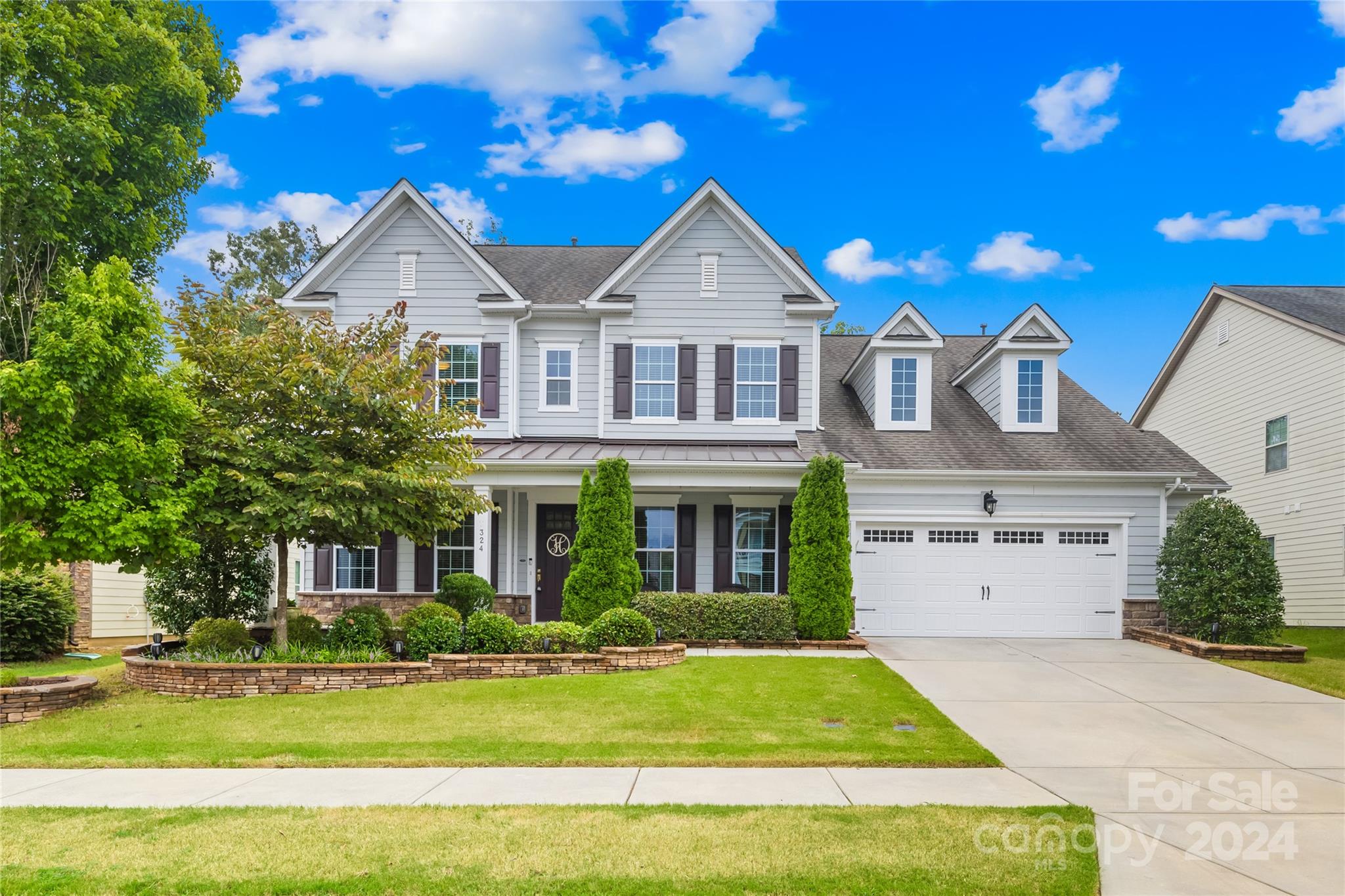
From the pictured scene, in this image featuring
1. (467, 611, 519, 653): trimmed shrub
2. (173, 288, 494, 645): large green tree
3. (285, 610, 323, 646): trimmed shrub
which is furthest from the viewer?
(285, 610, 323, 646): trimmed shrub

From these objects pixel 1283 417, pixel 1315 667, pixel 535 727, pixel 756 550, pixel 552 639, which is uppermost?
pixel 1283 417

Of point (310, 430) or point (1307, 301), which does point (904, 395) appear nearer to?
point (1307, 301)

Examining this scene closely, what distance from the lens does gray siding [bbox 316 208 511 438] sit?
53.9ft

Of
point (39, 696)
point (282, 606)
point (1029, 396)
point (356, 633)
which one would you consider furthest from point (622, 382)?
point (39, 696)

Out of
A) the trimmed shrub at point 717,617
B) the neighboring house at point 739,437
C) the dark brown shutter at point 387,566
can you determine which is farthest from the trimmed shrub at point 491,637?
the dark brown shutter at point 387,566

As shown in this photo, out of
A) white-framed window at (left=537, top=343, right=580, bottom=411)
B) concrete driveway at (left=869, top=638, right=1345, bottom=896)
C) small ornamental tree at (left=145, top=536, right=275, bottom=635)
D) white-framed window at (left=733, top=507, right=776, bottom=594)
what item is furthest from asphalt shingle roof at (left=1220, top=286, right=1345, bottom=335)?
small ornamental tree at (left=145, top=536, right=275, bottom=635)

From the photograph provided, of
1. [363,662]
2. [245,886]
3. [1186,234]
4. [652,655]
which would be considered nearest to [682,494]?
[652,655]

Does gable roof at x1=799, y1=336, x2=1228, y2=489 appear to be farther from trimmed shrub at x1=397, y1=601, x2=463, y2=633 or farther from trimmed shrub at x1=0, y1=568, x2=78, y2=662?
trimmed shrub at x1=0, y1=568, x2=78, y2=662

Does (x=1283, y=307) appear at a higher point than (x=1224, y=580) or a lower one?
higher

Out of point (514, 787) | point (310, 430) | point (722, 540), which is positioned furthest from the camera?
point (722, 540)

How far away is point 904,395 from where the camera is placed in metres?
16.9

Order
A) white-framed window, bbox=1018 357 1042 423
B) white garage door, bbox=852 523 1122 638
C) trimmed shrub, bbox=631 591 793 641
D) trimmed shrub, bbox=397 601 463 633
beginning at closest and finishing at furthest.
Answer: trimmed shrub, bbox=397 601 463 633, trimmed shrub, bbox=631 591 793 641, white garage door, bbox=852 523 1122 638, white-framed window, bbox=1018 357 1042 423

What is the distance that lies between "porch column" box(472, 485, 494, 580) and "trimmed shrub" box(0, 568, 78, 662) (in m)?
6.75

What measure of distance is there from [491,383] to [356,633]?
20.3 feet
